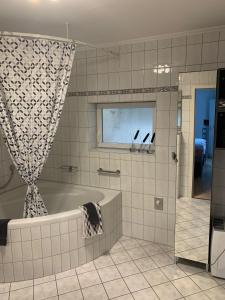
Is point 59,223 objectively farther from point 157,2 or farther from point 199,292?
point 157,2

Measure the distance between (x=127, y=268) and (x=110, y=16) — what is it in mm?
2304

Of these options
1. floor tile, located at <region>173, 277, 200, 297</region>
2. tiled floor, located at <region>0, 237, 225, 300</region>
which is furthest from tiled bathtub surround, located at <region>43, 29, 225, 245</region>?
floor tile, located at <region>173, 277, 200, 297</region>

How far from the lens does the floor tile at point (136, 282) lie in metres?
2.23

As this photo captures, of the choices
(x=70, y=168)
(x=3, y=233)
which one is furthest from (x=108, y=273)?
(x=70, y=168)

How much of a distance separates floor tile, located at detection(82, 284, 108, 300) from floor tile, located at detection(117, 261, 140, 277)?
0.28 m

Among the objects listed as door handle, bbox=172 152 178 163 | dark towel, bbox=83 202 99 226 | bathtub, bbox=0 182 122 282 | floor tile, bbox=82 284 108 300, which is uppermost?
door handle, bbox=172 152 178 163

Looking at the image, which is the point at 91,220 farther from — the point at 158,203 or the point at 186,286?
the point at 186,286

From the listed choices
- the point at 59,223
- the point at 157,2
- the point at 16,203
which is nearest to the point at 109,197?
the point at 59,223

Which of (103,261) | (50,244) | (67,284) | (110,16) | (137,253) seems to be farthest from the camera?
(137,253)

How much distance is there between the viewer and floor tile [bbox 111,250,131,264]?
105 inches

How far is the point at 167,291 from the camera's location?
2.19 metres

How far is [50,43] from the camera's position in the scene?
6.99 ft

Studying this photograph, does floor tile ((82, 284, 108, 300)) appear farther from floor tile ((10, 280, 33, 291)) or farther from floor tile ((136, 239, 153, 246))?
floor tile ((136, 239, 153, 246))

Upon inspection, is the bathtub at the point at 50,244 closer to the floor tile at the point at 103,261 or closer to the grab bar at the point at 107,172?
the floor tile at the point at 103,261
